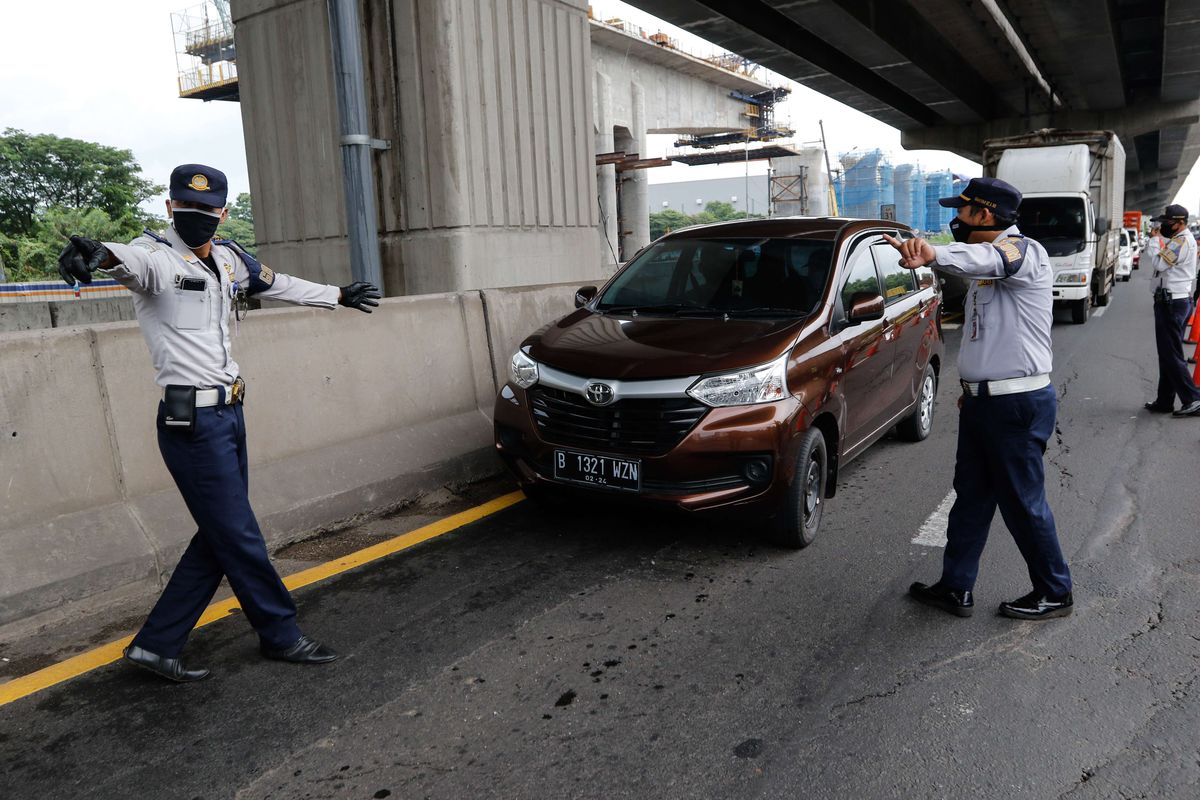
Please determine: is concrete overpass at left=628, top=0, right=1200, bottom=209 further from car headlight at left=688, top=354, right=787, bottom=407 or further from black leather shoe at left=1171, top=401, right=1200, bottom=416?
car headlight at left=688, top=354, right=787, bottom=407

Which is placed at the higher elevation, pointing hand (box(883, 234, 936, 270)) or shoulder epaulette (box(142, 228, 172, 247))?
shoulder epaulette (box(142, 228, 172, 247))

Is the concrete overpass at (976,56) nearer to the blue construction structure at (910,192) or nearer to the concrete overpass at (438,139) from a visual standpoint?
the concrete overpass at (438,139)

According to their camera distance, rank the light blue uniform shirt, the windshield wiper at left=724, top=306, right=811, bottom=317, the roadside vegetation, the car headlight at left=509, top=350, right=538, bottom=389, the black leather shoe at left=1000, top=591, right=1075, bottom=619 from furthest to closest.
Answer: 1. the roadside vegetation
2. the windshield wiper at left=724, top=306, right=811, bottom=317
3. the car headlight at left=509, top=350, right=538, bottom=389
4. the black leather shoe at left=1000, top=591, right=1075, bottom=619
5. the light blue uniform shirt

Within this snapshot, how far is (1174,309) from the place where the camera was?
8.27 m

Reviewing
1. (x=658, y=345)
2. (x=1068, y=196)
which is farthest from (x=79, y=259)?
(x=1068, y=196)

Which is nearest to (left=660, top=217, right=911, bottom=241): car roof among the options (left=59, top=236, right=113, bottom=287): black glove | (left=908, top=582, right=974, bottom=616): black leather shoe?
(left=908, top=582, right=974, bottom=616): black leather shoe

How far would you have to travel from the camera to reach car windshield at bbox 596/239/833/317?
5258 mm

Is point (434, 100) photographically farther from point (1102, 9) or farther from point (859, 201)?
point (859, 201)

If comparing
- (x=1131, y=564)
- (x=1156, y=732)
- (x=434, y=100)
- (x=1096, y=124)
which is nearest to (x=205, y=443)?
(x=1156, y=732)

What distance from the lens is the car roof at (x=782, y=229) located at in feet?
18.6

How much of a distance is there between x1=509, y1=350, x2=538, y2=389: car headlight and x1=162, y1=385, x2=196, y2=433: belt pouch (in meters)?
1.90

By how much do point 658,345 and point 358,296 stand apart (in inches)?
61.7

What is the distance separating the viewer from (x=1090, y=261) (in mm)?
16250

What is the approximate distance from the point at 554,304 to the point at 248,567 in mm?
4353
